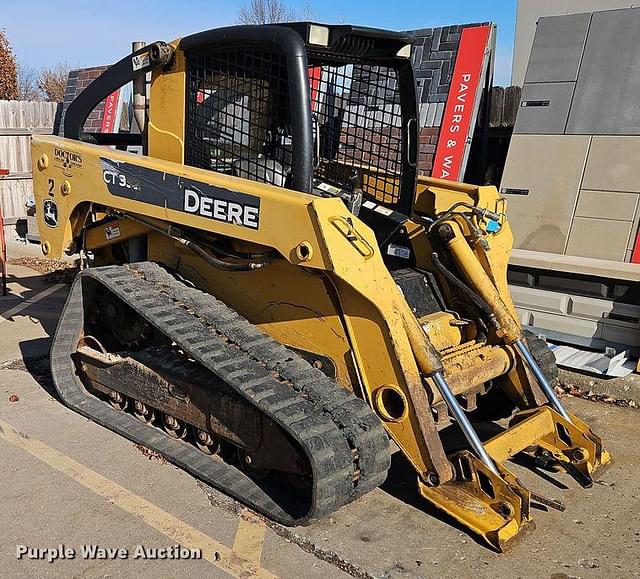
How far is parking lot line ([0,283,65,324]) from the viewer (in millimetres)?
7525

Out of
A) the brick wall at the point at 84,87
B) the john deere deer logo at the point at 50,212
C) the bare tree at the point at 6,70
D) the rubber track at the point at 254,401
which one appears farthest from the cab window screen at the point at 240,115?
the bare tree at the point at 6,70

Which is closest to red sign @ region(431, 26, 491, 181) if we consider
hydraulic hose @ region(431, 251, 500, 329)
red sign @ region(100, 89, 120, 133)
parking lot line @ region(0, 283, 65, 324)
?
hydraulic hose @ region(431, 251, 500, 329)

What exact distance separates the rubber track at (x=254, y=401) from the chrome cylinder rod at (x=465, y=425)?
37 cm

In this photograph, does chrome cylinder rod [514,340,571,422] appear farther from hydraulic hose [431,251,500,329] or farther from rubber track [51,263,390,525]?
rubber track [51,263,390,525]

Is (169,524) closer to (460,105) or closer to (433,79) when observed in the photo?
(460,105)

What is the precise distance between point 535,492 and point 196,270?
2.39 m

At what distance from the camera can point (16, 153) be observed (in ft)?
43.0

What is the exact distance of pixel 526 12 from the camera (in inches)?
685

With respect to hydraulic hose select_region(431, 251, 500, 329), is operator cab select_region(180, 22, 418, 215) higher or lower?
higher

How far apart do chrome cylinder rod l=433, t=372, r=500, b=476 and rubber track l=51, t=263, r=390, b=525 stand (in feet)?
1.23

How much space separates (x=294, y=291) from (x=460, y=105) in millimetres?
5471

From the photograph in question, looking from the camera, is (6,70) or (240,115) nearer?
(240,115)

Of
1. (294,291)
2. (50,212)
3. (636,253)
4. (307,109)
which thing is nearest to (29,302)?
(50,212)

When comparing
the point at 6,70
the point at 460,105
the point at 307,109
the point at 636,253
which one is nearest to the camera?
the point at 307,109
